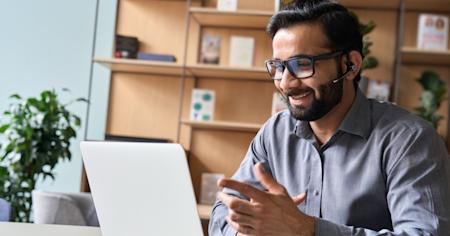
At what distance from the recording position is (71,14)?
173 inches

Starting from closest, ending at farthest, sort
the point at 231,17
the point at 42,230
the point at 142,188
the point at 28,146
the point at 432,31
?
the point at 142,188, the point at 42,230, the point at 28,146, the point at 432,31, the point at 231,17

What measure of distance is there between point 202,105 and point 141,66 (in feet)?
1.44

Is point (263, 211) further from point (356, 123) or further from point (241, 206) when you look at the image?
point (356, 123)

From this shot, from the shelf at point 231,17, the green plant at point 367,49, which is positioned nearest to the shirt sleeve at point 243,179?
the green plant at point 367,49

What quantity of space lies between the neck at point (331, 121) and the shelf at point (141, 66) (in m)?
2.17

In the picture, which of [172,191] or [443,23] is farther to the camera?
[443,23]

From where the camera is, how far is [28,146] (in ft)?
12.4

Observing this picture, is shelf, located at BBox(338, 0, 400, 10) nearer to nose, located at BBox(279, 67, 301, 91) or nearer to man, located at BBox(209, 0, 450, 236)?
man, located at BBox(209, 0, 450, 236)

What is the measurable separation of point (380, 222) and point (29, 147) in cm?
258

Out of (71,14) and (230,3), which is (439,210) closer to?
(230,3)

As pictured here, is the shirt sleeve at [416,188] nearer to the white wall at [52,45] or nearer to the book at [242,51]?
the book at [242,51]

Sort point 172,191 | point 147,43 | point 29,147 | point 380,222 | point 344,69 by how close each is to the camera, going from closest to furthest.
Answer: point 172,191 → point 380,222 → point 344,69 → point 29,147 → point 147,43

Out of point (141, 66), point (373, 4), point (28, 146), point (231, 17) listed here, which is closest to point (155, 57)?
point (141, 66)

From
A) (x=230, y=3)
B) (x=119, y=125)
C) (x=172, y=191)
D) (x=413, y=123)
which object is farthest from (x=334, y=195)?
(x=119, y=125)
